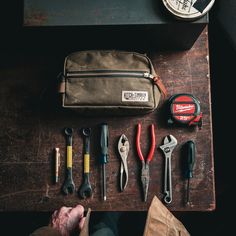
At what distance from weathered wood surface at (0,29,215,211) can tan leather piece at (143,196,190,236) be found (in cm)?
4

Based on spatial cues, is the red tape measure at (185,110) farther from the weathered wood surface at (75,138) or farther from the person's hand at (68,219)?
the person's hand at (68,219)

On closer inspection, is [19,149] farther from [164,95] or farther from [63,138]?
[164,95]

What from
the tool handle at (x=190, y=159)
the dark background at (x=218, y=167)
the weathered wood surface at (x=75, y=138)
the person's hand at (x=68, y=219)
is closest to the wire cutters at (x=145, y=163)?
the weathered wood surface at (x=75, y=138)

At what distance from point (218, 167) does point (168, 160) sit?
47 cm

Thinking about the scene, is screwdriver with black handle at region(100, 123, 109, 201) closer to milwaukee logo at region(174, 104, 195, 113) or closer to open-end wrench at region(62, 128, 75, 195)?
open-end wrench at region(62, 128, 75, 195)

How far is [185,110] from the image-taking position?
134cm

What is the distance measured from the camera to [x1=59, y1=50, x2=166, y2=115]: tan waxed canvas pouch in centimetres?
127

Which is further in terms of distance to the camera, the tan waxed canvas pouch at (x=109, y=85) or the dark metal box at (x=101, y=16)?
the tan waxed canvas pouch at (x=109, y=85)

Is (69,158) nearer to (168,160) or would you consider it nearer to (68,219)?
(68,219)

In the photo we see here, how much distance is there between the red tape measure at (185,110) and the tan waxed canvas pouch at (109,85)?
0.08 m

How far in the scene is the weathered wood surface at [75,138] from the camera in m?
1.35

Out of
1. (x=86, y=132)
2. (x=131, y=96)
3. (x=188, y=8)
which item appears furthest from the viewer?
(x=86, y=132)

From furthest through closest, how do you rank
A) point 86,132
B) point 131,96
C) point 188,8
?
1. point 86,132
2. point 131,96
3. point 188,8

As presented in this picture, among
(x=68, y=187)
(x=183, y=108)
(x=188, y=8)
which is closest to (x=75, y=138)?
(x=68, y=187)
